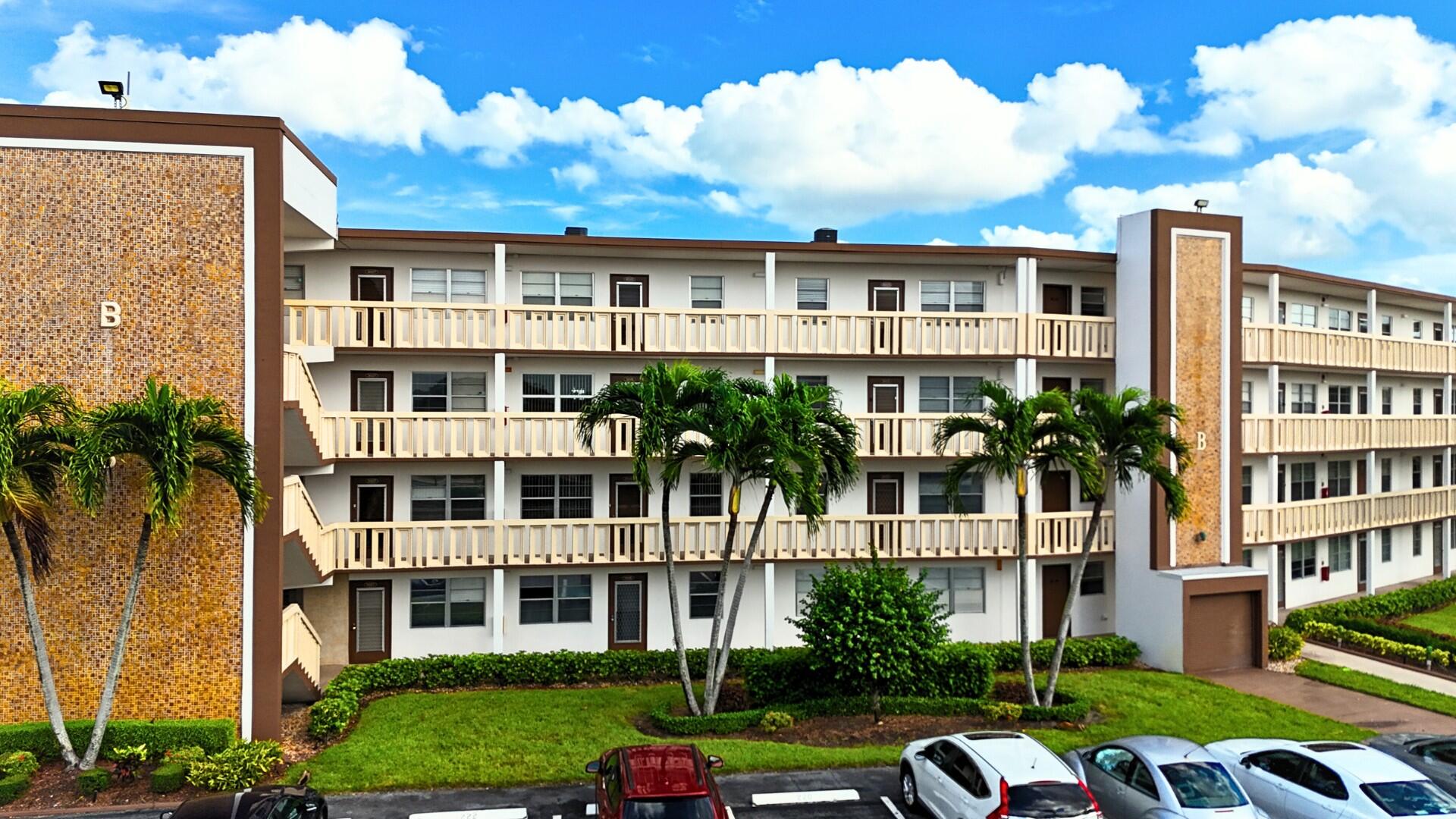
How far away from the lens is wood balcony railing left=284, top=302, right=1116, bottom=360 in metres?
21.8

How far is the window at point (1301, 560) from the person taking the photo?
30.3m

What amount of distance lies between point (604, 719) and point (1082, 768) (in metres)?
9.01

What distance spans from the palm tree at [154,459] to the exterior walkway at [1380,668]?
2614cm

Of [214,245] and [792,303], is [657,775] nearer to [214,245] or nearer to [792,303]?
[214,245]

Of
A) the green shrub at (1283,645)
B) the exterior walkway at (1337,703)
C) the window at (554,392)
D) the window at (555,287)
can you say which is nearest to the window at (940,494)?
the exterior walkway at (1337,703)

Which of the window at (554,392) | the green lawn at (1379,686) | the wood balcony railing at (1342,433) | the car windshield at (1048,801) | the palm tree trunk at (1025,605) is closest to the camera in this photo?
the car windshield at (1048,801)

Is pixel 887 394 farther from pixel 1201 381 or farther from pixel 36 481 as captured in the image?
pixel 36 481

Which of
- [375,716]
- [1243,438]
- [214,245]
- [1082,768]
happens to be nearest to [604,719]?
[375,716]

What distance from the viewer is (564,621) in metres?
24.2

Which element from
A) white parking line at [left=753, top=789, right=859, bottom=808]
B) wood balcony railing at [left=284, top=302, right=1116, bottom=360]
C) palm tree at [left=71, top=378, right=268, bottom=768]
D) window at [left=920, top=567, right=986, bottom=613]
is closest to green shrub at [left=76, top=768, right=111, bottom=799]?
palm tree at [left=71, top=378, right=268, bottom=768]

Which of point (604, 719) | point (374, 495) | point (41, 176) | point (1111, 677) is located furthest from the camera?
point (374, 495)

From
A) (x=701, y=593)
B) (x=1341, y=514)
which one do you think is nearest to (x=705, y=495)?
(x=701, y=593)

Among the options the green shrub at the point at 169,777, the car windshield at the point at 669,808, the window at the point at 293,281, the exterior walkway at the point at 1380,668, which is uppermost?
the window at the point at 293,281

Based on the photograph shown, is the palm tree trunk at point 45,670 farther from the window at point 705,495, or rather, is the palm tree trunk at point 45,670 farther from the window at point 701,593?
the window at point 705,495
